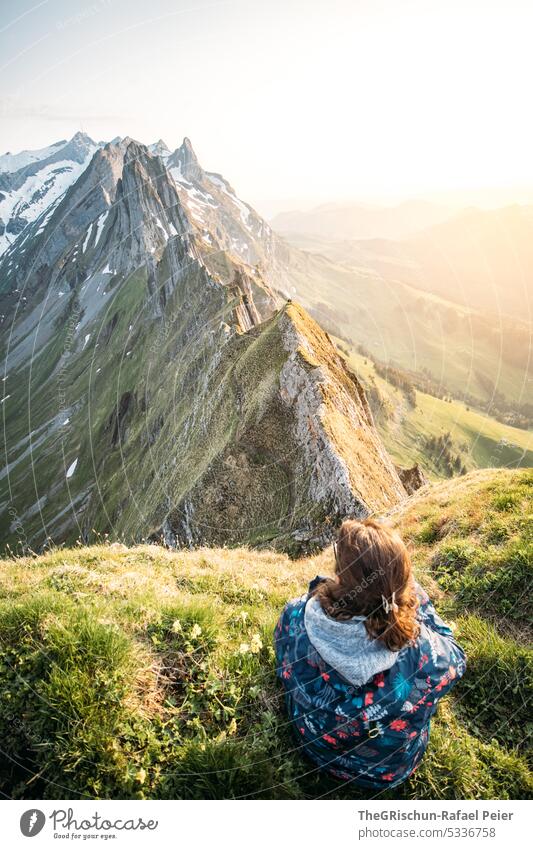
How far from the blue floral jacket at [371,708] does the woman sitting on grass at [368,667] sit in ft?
0.04

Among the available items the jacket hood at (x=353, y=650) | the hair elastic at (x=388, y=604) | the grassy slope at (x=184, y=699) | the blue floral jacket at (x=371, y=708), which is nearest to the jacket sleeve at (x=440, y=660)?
the blue floral jacket at (x=371, y=708)

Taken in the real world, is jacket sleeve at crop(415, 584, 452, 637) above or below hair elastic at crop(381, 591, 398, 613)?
below

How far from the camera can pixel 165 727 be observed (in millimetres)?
5566

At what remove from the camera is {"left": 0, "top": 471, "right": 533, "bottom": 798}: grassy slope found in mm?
5102

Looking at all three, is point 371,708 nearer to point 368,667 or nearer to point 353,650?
point 368,667

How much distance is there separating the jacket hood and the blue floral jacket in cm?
22

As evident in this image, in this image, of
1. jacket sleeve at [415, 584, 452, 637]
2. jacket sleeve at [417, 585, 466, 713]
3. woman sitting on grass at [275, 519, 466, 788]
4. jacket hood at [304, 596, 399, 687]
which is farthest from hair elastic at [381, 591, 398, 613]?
jacket sleeve at [415, 584, 452, 637]

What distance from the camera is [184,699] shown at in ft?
19.4

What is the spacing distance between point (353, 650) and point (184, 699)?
2612mm

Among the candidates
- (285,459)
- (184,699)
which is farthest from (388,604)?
(285,459)

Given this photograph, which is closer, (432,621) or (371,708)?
Result: (371,708)

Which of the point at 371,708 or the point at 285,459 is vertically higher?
the point at 371,708

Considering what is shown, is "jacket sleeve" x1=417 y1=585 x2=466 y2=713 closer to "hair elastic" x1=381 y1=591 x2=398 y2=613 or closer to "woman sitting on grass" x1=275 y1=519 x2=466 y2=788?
"woman sitting on grass" x1=275 y1=519 x2=466 y2=788

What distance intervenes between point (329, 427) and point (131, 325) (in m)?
138
